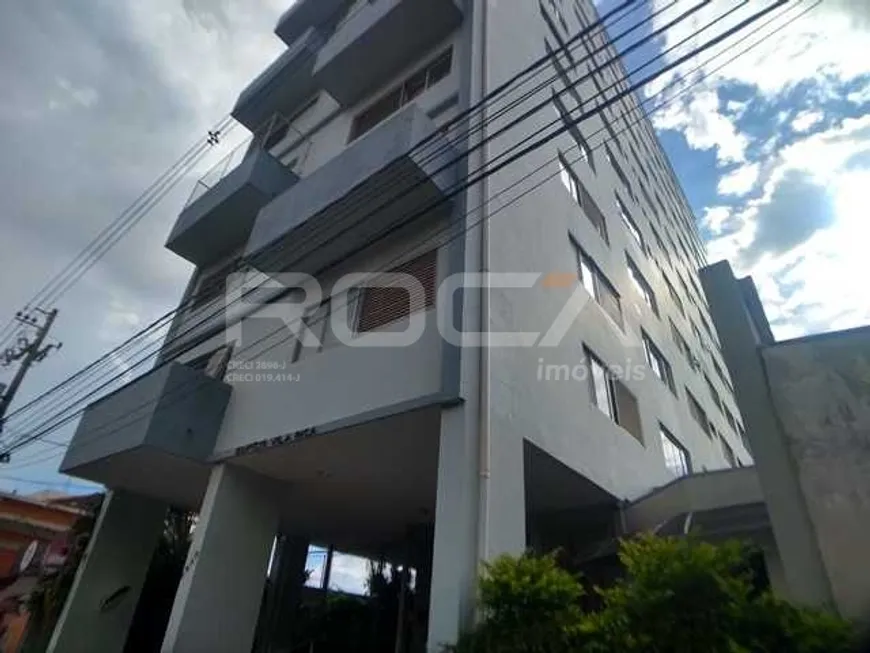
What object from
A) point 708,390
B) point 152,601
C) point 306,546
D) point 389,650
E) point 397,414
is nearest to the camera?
point 397,414

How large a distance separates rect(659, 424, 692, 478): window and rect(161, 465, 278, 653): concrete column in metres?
8.56

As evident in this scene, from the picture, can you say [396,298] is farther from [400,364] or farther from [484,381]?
[484,381]

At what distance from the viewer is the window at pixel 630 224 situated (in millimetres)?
15219

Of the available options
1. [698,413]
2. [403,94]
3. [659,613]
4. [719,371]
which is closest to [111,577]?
[659,613]

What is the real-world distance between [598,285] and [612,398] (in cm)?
255

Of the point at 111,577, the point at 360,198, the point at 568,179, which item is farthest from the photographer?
the point at 568,179

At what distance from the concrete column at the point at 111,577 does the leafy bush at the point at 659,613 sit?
332 inches

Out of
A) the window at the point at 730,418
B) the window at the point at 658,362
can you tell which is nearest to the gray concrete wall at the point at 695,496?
the window at the point at 658,362

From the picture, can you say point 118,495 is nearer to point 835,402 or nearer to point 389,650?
point 389,650

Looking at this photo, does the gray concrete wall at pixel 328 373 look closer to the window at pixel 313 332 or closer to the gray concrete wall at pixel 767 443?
the window at pixel 313 332

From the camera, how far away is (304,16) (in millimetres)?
15875

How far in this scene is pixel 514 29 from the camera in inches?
439

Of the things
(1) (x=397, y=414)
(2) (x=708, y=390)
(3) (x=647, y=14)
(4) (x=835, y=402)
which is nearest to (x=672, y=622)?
(4) (x=835, y=402)

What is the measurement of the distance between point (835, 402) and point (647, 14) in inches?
154
